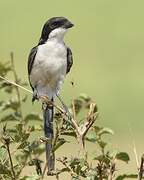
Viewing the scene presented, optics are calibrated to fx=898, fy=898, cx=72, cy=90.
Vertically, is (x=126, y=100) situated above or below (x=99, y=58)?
below

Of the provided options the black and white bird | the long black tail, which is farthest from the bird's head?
the long black tail

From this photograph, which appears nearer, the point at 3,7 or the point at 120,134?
the point at 120,134

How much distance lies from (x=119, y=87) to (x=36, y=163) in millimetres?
18684

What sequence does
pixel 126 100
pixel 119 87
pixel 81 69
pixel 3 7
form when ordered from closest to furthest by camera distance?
pixel 126 100 → pixel 119 87 → pixel 81 69 → pixel 3 7

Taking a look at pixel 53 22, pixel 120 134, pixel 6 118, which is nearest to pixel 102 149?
pixel 6 118

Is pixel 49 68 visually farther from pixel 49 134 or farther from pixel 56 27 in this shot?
pixel 49 134

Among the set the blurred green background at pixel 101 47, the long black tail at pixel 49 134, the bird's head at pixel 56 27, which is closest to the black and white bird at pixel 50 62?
the bird's head at pixel 56 27

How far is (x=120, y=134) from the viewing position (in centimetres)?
1669

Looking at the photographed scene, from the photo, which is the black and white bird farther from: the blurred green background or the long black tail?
the blurred green background

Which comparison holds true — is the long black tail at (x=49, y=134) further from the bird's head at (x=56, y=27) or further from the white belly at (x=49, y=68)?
the white belly at (x=49, y=68)

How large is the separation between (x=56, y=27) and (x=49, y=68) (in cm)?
33

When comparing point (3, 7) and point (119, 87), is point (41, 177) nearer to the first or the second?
point (119, 87)

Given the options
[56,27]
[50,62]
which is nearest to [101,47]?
[50,62]

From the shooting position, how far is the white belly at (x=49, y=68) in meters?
4.41
